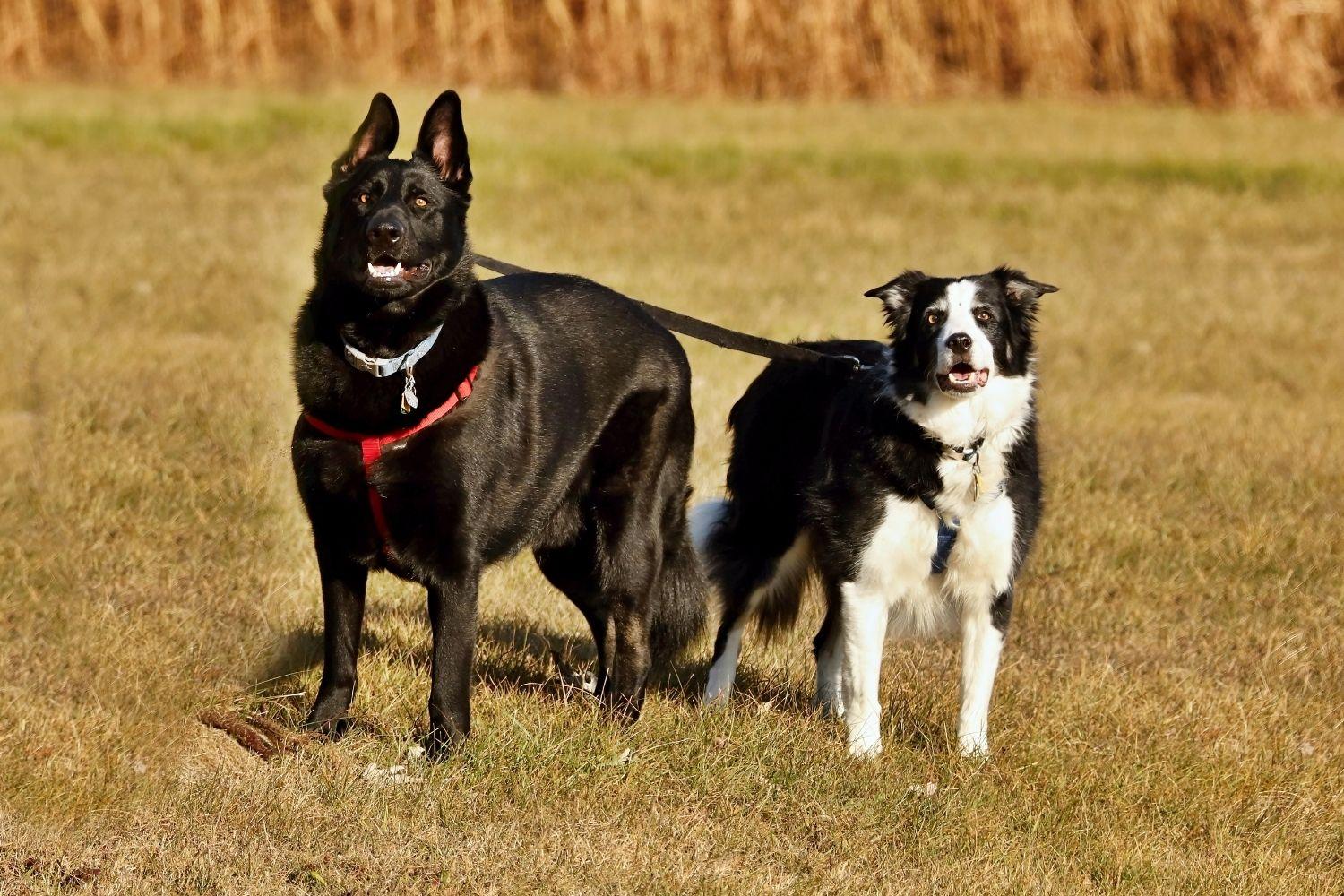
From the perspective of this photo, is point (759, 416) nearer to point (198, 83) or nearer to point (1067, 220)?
point (1067, 220)

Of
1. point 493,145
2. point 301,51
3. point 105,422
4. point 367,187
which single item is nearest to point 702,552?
point 367,187

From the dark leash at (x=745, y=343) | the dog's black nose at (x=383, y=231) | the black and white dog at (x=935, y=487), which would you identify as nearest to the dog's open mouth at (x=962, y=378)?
the black and white dog at (x=935, y=487)

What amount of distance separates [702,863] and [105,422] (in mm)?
4807

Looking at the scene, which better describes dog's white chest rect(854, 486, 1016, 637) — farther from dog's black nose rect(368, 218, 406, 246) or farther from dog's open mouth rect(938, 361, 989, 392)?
dog's black nose rect(368, 218, 406, 246)

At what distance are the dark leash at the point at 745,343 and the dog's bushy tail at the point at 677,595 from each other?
505 mm

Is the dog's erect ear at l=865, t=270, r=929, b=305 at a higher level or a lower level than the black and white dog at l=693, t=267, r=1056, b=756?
higher

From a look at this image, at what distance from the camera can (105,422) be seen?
7906 mm

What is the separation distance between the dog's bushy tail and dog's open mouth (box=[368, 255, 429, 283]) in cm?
138

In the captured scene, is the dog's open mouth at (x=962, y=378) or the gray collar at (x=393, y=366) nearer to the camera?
the gray collar at (x=393, y=366)

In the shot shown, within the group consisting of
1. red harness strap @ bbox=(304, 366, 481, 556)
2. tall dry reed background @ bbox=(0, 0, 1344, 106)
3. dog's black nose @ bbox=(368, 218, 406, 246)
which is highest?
tall dry reed background @ bbox=(0, 0, 1344, 106)

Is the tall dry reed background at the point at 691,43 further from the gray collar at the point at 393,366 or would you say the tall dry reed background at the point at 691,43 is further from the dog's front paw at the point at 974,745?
the gray collar at the point at 393,366

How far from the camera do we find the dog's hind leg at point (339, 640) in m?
4.58

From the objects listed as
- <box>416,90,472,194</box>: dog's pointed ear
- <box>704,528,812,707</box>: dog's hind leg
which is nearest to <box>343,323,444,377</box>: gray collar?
<box>416,90,472,194</box>: dog's pointed ear

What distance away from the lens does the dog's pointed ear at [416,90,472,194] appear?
4500mm
